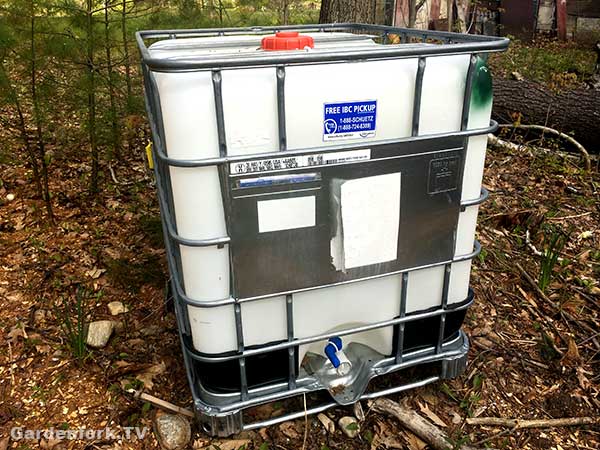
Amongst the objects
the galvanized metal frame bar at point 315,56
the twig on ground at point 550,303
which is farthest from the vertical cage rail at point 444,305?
the twig on ground at point 550,303

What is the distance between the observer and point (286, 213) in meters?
1.42

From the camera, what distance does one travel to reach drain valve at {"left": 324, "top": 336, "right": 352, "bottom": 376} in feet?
5.54

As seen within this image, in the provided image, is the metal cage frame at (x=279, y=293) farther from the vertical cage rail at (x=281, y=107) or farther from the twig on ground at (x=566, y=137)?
the twig on ground at (x=566, y=137)

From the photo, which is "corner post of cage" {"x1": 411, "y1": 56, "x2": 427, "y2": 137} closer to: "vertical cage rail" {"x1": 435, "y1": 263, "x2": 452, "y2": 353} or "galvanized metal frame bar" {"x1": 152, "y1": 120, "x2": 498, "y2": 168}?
"galvanized metal frame bar" {"x1": 152, "y1": 120, "x2": 498, "y2": 168}

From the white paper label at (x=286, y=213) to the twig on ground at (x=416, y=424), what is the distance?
2.54ft

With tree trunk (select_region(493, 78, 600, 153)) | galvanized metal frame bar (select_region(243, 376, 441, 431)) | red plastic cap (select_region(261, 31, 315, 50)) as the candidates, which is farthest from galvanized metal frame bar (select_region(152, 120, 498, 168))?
tree trunk (select_region(493, 78, 600, 153))

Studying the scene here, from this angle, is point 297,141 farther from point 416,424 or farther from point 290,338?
point 416,424

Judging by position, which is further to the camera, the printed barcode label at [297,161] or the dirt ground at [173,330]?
the dirt ground at [173,330]

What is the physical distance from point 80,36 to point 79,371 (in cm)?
205

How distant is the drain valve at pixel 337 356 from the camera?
169 cm

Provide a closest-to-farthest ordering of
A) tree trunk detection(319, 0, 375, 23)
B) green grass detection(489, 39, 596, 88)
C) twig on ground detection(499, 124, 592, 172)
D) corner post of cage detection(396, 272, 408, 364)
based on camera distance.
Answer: corner post of cage detection(396, 272, 408, 364) → tree trunk detection(319, 0, 375, 23) → twig on ground detection(499, 124, 592, 172) → green grass detection(489, 39, 596, 88)

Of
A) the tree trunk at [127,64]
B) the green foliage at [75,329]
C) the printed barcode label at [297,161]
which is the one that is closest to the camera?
the printed barcode label at [297,161]

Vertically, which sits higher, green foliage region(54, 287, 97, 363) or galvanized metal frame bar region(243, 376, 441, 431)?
green foliage region(54, 287, 97, 363)

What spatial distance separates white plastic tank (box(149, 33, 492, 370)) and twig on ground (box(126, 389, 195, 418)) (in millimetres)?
329
